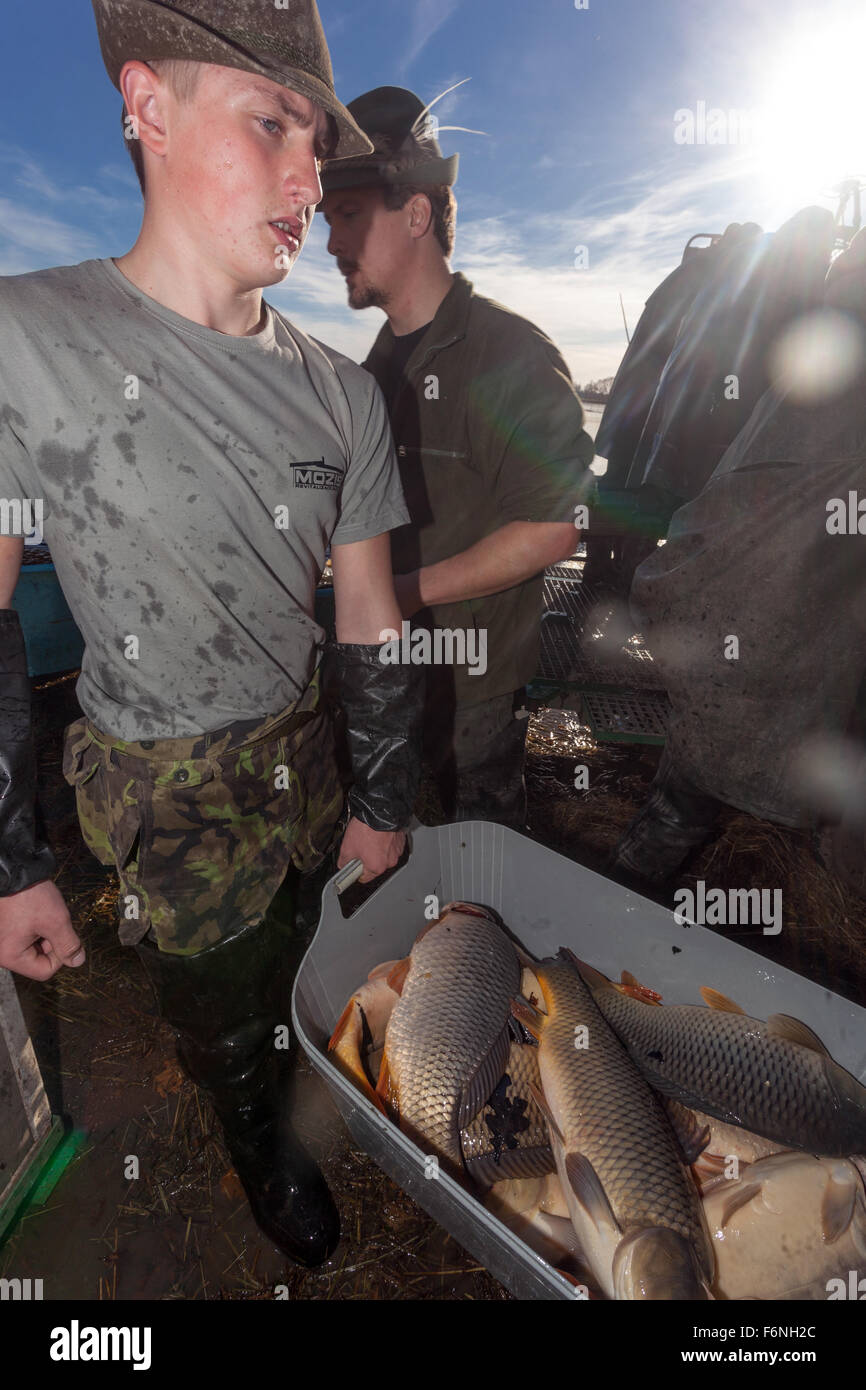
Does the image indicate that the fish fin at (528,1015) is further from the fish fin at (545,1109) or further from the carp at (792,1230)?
the carp at (792,1230)

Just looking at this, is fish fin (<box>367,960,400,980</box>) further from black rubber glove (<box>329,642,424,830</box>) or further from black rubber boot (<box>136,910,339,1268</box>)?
black rubber glove (<box>329,642,424,830</box>)

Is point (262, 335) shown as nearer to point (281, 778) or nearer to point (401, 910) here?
point (281, 778)

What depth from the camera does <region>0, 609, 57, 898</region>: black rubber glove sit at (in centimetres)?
137

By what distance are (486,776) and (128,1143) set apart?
6.40 ft

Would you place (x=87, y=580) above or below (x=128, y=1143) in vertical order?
above

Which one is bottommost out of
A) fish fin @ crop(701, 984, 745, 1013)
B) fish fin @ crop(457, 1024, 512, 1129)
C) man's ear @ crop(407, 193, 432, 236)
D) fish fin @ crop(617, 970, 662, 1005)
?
fish fin @ crop(457, 1024, 512, 1129)

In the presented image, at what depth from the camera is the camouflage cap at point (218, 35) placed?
4.00 feet

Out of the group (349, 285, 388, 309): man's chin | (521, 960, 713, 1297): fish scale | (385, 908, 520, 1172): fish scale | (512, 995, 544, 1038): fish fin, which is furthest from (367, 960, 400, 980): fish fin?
(349, 285, 388, 309): man's chin

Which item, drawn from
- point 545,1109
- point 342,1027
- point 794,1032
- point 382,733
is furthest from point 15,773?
point 794,1032

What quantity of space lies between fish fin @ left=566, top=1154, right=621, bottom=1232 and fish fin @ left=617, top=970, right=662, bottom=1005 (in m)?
0.57

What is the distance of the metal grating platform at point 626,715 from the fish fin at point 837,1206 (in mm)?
2506

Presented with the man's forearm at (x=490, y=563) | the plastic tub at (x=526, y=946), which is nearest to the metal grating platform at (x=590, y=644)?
the man's forearm at (x=490, y=563)
